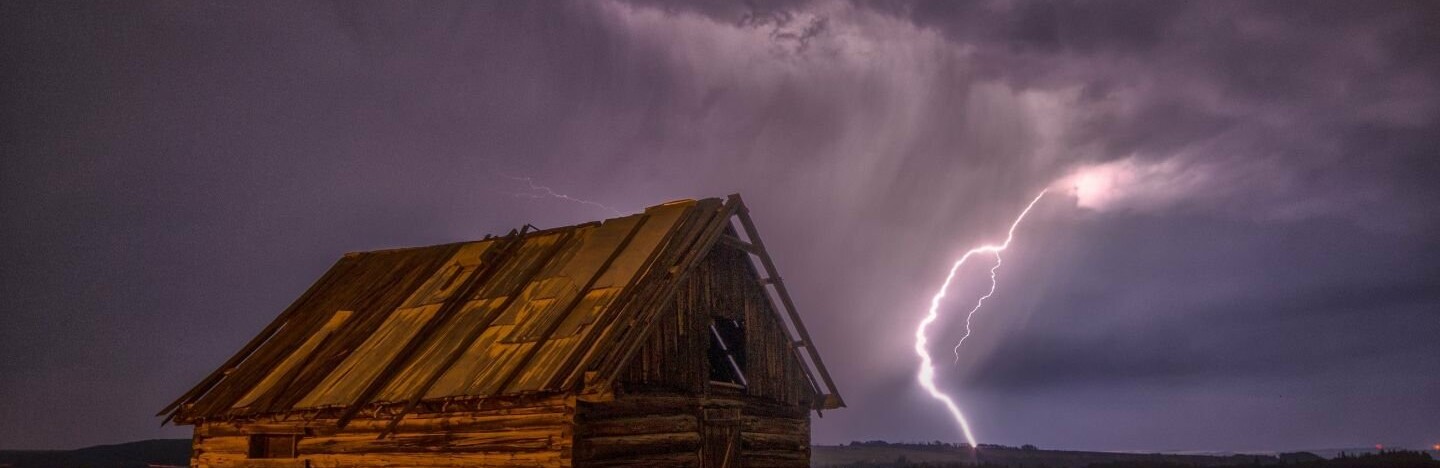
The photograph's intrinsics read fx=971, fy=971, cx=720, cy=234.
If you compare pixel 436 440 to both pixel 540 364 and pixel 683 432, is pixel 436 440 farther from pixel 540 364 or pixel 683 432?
pixel 683 432

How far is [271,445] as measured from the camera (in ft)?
56.6

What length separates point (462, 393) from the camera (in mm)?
14672

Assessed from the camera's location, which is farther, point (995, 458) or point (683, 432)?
point (995, 458)

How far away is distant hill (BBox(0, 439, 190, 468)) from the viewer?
76963 millimetres

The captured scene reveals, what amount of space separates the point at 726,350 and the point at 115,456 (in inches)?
3333

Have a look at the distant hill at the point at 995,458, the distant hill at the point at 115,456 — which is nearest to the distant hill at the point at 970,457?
the distant hill at the point at 995,458

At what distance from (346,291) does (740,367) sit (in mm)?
8969

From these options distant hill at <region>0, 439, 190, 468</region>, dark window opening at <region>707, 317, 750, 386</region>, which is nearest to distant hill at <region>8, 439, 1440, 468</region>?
distant hill at <region>0, 439, 190, 468</region>

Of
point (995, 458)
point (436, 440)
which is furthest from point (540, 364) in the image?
point (995, 458)

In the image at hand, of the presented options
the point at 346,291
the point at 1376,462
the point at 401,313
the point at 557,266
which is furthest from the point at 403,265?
the point at 1376,462

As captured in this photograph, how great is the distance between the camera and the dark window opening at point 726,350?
19.6 m

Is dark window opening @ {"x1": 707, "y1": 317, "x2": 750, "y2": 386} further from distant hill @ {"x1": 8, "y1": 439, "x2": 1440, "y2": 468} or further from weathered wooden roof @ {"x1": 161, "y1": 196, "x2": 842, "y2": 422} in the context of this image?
distant hill @ {"x1": 8, "y1": 439, "x2": 1440, "y2": 468}

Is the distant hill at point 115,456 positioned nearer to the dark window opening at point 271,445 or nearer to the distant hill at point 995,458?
the distant hill at point 995,458

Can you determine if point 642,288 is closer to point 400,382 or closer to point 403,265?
point 400,382
